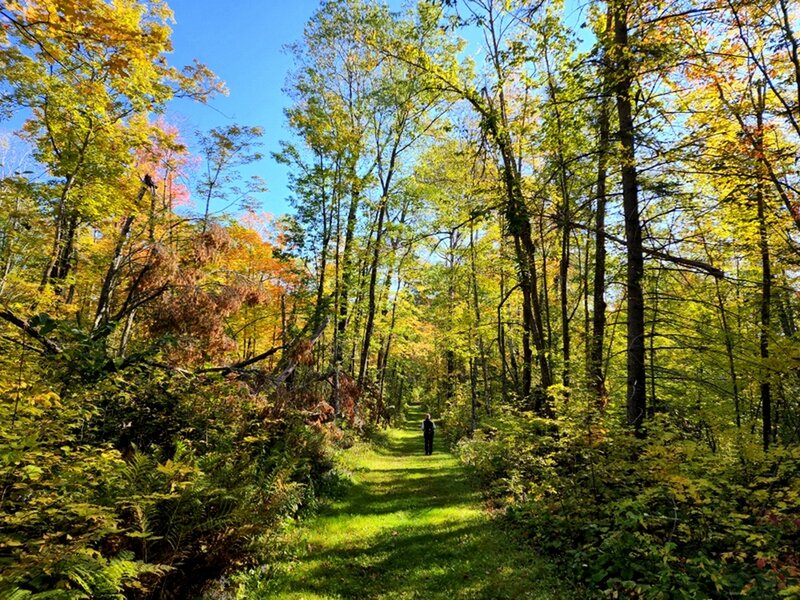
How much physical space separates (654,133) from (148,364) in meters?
8.20

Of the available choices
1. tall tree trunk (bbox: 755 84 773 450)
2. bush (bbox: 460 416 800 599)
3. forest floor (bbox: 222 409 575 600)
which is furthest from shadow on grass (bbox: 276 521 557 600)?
tall tree trunk (bbox: 755 84 773 450)

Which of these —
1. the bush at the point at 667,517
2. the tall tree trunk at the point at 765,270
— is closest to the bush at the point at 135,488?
the bush at the point at 667,517

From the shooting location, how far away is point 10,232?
28.8 ft

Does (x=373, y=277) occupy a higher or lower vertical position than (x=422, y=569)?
Answer: higher

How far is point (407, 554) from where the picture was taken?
5.96 metres

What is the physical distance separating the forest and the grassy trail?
0.29 metres

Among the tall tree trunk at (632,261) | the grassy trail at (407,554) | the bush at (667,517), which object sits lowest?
the grassy trail at (407,554)

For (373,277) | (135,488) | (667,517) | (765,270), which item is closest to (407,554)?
(667,517)

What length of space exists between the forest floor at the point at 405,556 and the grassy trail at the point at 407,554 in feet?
0.04

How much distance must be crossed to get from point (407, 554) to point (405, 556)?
0.24 ft

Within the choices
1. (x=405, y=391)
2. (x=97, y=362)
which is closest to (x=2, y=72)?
(x=97, y=362)

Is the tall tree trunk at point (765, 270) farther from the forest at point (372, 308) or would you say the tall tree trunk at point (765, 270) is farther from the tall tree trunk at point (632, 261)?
the tall tree trunk at point (632, 261)

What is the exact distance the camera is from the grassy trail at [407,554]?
4.83 m

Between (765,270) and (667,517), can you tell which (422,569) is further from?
(765,270)
